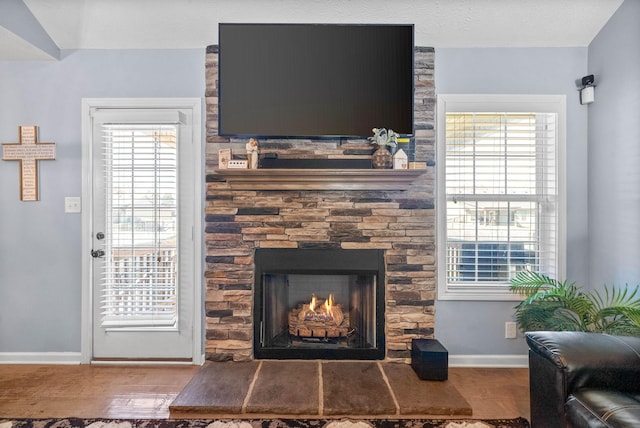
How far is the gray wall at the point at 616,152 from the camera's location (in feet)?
7.87

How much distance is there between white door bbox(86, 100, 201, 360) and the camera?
9.23 ft

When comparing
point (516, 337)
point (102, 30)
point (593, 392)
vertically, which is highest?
point (102, 30)

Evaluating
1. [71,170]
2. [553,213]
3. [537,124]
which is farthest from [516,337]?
[71,170]

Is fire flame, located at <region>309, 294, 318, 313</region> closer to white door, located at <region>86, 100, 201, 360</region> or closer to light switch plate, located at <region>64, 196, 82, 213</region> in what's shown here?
white door, located at <region>86, 100, 201, 360</region>

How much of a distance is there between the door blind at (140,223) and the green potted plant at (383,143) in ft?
4.87

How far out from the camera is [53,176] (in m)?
2.85

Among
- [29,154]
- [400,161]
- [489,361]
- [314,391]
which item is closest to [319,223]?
[400,161]

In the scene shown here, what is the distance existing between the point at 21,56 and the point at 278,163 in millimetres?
2066

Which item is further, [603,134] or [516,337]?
[516,337]

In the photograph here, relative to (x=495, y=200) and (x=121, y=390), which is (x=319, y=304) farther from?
(x=495, y=200)

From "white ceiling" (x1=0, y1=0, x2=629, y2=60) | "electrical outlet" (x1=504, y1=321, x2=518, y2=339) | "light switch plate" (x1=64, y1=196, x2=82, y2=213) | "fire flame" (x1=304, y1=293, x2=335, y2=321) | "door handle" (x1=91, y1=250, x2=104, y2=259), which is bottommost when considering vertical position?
"electrical outlet" (x1=504, y1=321, x2=518, y2=339)

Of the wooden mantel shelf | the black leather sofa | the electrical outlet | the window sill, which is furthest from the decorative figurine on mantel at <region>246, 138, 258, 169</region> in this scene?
the electrical outlet

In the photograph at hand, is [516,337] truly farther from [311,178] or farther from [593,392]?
[311,178]

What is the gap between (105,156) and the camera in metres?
2.84
